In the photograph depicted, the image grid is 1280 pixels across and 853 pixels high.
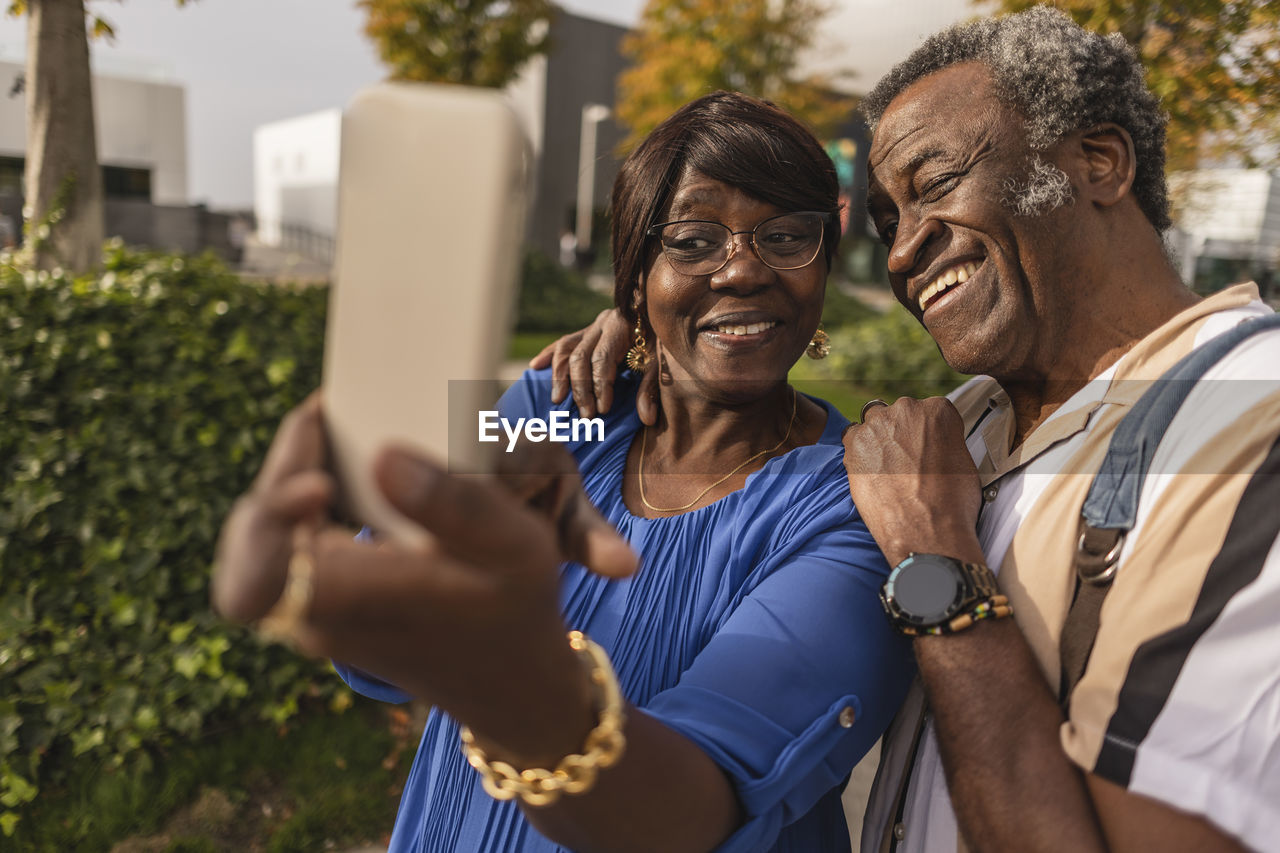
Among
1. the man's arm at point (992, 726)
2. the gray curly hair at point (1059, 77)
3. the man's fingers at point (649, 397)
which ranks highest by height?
the gray curly hair at point (1059, 77)

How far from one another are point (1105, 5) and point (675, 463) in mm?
3813

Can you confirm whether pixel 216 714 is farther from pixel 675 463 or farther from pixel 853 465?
pixel 853 465

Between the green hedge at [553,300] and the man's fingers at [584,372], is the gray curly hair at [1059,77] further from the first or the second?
the green hedge at [553,300]

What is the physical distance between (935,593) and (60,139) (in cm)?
431

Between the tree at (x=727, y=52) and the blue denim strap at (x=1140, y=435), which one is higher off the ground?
the tree at (x=727, y=52)

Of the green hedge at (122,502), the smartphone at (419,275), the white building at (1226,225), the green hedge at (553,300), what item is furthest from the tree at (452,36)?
the smartphone at (419,275)

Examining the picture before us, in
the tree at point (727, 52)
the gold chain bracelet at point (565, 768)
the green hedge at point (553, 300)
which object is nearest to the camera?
the gold chain bracelet at point (565, 768)

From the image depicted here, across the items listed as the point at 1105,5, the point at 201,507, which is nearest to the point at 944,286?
the point at 201,507

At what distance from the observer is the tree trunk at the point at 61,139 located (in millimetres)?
3771

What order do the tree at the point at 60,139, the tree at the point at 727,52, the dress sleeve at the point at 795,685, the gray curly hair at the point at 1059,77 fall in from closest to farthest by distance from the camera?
the dress sleeve at the point at 795,685 → the gray curly hair at the point at 1059,77 → the tree at the point at 60,139 → the tree at the point at 727,52

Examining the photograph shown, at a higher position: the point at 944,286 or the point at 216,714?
the point at 944,286

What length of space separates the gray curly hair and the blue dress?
723 millimetres

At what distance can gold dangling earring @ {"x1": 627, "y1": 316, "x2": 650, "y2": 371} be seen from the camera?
2141 millimetres

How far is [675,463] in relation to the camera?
6.35 ft
